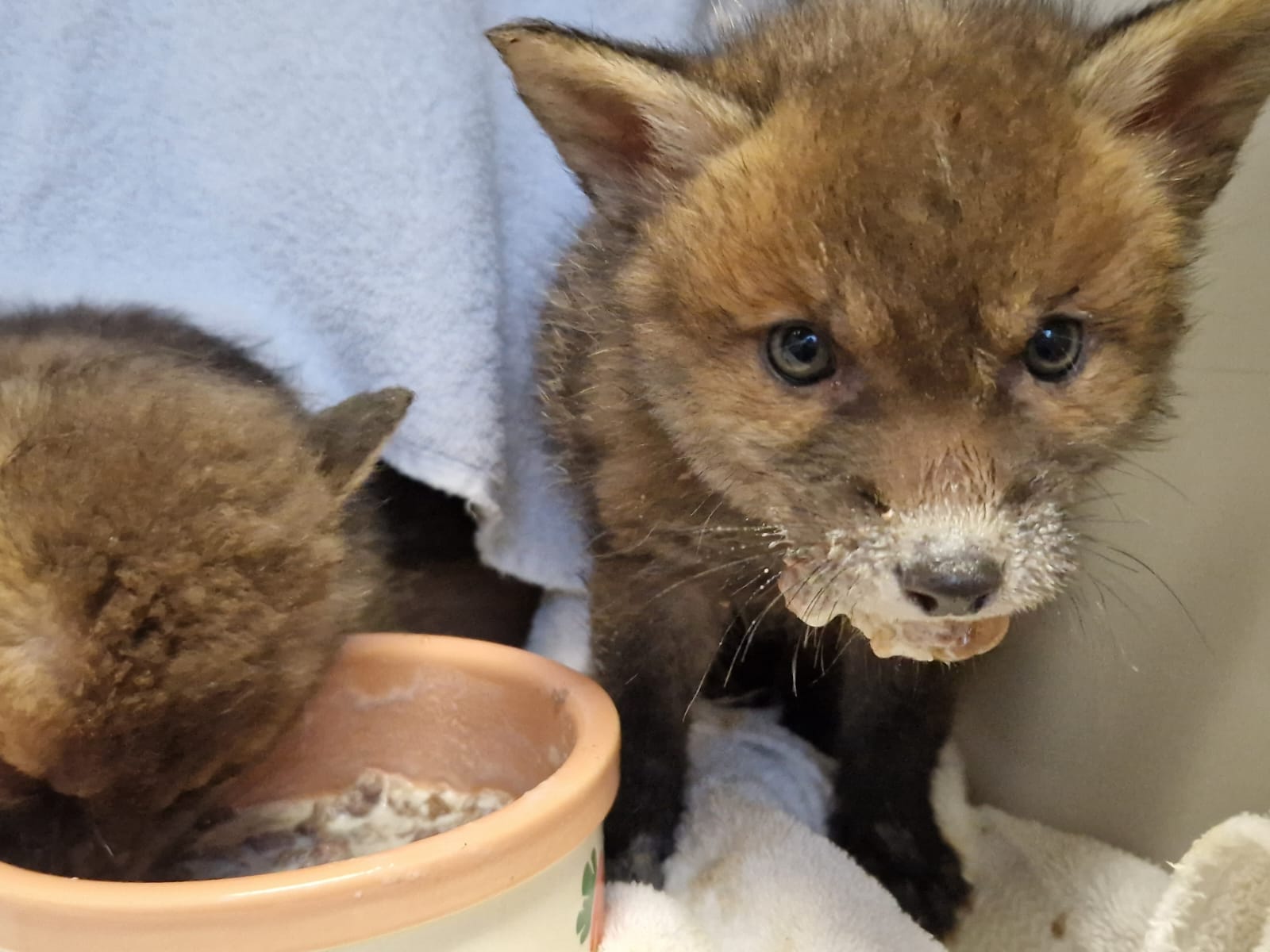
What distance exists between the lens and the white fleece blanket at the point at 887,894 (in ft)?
2.95

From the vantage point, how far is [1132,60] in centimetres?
90

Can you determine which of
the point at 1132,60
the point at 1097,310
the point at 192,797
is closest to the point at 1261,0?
the point at 1132,60

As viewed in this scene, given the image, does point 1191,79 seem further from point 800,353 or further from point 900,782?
point 900,782

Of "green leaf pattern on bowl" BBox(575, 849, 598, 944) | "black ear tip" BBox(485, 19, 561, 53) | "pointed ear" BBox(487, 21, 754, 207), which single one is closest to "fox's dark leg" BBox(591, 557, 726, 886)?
"green leaf pattern on bowl" BBox(575, 849, 598, 944)

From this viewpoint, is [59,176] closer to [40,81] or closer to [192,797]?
[40,81]

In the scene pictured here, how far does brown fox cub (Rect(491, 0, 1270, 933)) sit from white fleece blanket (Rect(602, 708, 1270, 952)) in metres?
0.28

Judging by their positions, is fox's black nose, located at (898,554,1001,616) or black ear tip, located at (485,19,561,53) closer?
fox's black nose, located at (898,554,1001,616)

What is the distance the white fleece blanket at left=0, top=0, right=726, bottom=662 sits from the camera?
4.46 feet

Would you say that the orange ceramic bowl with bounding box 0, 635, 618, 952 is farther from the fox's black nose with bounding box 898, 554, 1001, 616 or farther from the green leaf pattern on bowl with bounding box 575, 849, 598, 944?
the fox's black nose with bounding box 898, 554, 1001, 616

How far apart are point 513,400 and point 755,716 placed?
0.54m

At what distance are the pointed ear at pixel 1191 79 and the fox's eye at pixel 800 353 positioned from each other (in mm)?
310

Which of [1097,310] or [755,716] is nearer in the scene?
[1097,310]

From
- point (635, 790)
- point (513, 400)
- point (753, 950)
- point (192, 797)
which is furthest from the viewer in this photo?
point (513, 400)

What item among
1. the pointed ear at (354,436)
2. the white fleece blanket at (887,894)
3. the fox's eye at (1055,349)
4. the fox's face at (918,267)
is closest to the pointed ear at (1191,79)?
the fox's face at (918,267)
